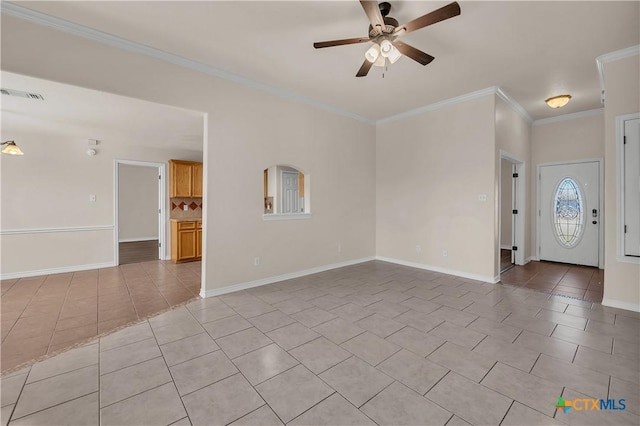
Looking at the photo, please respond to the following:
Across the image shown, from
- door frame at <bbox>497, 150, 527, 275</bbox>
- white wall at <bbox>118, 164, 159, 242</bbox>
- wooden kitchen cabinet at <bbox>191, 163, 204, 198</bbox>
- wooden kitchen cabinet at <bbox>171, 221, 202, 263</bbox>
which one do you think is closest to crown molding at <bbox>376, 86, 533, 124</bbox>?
door frame at <bbox>497, 150, 527, 275</bbox>

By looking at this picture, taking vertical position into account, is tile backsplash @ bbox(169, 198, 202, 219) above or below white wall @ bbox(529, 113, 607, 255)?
below

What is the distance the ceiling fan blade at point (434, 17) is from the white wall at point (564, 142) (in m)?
5.28

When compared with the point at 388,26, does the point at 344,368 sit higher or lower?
lower

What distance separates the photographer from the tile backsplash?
6.52 metres

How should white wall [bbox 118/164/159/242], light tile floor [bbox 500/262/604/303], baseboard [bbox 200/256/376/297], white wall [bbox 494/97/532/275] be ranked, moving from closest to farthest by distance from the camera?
baseboard [bbox 200/256/376/297] → light tile floor [bbox 500/262/604/303] → white wall [bbox 494/97/532/275] → white wall [bbox 118/164/159/242]

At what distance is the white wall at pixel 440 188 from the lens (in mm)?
4273

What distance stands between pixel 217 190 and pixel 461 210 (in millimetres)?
3887

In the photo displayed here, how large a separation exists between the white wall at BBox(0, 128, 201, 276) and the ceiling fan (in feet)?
16.6

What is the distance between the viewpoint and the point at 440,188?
4840 millimetres

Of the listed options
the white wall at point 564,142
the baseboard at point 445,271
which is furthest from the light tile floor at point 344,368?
the white wall at point 564,142

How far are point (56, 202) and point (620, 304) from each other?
8.82m

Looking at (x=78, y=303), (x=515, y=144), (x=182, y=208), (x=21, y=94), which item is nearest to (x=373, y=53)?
Answer: (x=515, y=144)

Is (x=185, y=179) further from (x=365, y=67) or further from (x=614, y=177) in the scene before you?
(x=614, y=177)

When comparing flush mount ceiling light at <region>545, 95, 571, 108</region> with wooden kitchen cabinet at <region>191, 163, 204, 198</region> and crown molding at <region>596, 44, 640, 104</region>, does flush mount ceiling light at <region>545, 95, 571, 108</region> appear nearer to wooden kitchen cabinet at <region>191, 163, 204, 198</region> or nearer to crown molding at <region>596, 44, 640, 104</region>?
crown molding at <region>596, 44, 640, 104</region>
